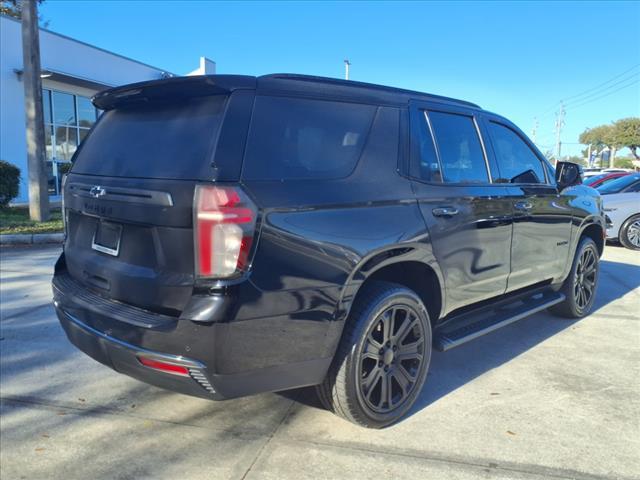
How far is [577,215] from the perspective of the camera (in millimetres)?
4957

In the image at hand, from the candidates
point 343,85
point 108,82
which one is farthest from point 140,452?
point 108,82

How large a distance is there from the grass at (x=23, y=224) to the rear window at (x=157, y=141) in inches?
308

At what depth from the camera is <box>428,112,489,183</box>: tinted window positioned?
3.53 metres

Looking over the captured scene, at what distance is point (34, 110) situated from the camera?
36.1 ft

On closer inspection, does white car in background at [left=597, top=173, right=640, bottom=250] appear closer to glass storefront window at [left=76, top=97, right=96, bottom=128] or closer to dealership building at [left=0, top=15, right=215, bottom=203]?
dealership building at [left=0, top=15, right=215, bottom=203]

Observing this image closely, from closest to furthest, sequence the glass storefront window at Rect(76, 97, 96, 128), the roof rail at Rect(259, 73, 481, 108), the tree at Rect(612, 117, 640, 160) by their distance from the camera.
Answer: the roof rail at Rect(259, 73, 481, 108) → the glass storefront window at Rect(76, 97, 96, 128) → the tree at Rect(612, 117, 640, 160)

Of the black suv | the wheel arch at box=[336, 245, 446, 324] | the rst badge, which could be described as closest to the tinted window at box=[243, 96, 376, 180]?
the black suv

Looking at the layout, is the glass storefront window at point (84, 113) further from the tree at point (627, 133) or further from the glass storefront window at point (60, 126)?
the tree at point (627, 133)

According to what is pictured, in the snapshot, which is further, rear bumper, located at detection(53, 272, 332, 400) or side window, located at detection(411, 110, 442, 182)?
side window, located at detection(411, 110, 442, 182)

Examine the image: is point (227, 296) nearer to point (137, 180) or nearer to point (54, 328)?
point (137, 180)

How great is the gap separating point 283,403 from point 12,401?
5.93 ft

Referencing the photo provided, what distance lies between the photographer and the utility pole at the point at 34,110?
1093 cm

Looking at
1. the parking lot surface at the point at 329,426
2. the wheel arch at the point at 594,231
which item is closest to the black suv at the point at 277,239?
the parking lot surface at the point at 329,426

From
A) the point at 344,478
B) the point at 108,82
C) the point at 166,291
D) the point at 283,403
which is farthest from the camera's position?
the point at 108,82
